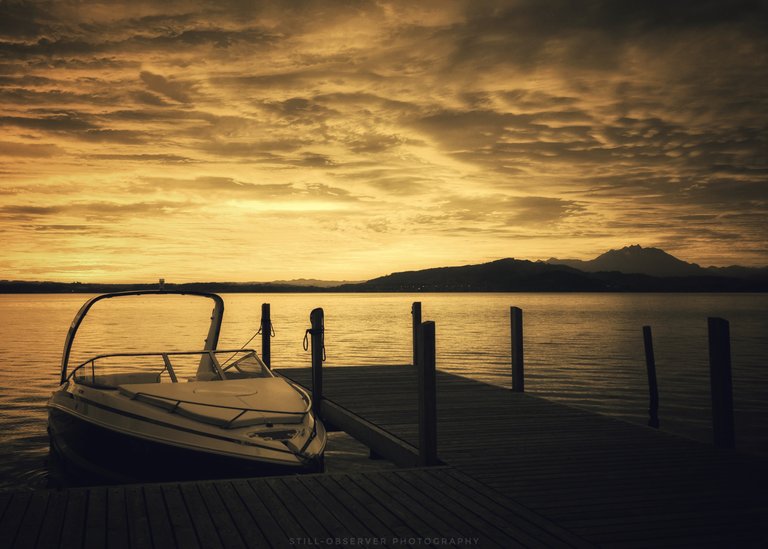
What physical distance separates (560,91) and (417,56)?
17.5ft

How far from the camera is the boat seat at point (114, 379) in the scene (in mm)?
9031

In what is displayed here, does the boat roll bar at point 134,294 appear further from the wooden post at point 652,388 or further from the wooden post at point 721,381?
the wooden post at point 652,388

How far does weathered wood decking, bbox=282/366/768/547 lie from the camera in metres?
5.10

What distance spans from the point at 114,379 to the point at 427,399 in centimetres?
503

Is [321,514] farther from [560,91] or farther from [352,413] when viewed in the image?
[560,91]

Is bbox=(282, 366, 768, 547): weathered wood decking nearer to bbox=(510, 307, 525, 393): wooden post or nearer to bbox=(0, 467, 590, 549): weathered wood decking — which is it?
bbox=(0, 467, 590, 549): weathered wood decking

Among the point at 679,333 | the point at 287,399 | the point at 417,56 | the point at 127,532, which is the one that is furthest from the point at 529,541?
the point at 679,333

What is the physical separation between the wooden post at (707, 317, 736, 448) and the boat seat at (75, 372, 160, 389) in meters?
7.74

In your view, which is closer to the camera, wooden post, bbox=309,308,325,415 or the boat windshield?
the boat windshield

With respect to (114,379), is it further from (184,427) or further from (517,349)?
(517,349)

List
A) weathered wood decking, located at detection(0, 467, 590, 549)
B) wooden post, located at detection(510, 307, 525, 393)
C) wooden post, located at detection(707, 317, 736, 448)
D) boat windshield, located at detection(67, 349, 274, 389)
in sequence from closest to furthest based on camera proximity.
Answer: weathered wood decking, located at detection(0, 467, 590, 549) → wooden post, located at detection(707, 317, 736, 448) → boat windshield, located at detection(67, 349, 274, 389) → wooden post, located at detection(510, 307, 525, 393)

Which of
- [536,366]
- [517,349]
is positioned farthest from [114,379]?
[536,366]

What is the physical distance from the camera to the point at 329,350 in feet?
120

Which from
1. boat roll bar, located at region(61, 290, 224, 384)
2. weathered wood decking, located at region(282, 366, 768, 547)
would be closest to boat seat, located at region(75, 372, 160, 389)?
boat roll bar, located at region(61, 290, 224, 384)
